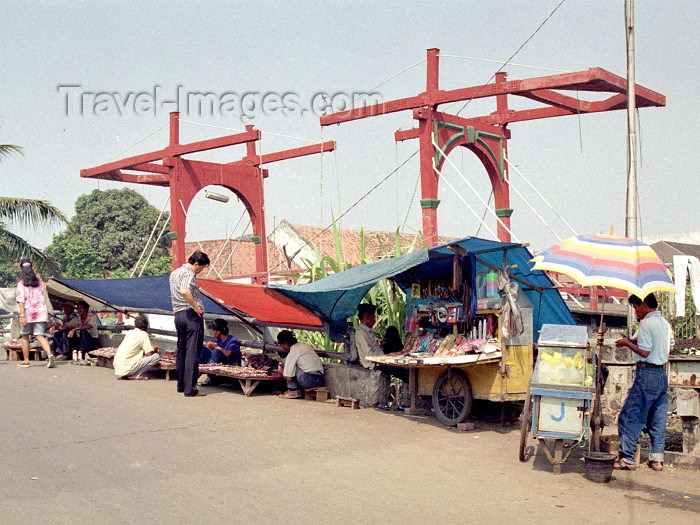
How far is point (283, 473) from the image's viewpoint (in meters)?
6.46

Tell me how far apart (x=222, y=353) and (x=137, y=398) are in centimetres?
199

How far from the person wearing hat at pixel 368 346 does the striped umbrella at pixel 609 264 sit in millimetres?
3546

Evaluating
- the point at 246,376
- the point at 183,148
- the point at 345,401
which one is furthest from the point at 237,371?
the point at 183,148

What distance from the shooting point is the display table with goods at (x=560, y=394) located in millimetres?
6789

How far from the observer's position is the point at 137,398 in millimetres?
10086

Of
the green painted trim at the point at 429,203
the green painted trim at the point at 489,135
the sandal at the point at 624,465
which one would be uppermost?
the green painted trim at the point at 489,135

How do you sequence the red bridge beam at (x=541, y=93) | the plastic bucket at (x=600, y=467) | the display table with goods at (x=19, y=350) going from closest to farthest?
the plastic bucket at (x=600, y=467) < the red bridge beam at (x=541, y=93) < the display table with goods at (x=19, y=350)

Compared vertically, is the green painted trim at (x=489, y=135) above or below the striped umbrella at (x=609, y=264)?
above

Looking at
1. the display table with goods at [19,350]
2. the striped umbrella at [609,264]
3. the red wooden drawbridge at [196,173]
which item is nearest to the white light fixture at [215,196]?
the red wooden drawbridge at [196,173]

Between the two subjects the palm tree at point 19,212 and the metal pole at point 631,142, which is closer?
the metal pole at point 631,142

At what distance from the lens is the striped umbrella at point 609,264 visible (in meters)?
6.61

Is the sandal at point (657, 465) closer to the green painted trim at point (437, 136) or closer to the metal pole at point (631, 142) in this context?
the metal pole at point (631, 142)

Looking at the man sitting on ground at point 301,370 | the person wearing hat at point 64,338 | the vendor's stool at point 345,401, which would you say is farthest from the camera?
the person wearing hat at point 64,338

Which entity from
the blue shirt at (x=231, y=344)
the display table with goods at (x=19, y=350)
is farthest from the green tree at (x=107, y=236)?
the blue shirt at (x=231, y=344)
